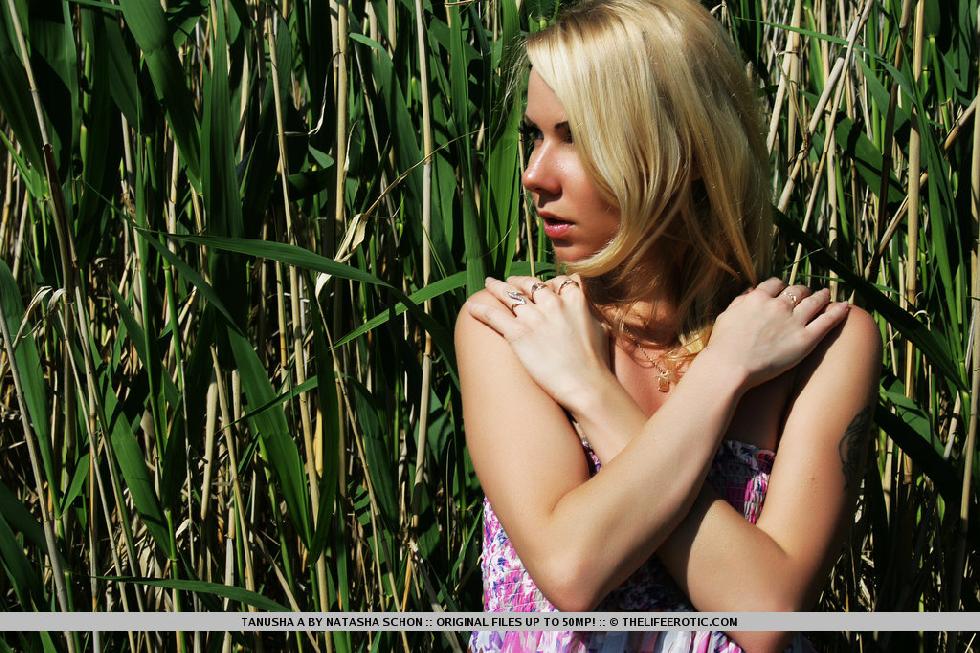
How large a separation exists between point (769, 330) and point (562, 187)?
0.24m

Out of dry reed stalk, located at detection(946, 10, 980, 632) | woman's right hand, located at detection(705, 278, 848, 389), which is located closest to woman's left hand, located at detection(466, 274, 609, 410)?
woman's right hand, located at detection(705, 278, 848, 389)

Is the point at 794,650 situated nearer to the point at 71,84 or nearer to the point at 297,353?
the point at 297,353

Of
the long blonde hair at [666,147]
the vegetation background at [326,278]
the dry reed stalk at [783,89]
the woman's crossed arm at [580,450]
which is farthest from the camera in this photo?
the dry reed stalk at [783,89]

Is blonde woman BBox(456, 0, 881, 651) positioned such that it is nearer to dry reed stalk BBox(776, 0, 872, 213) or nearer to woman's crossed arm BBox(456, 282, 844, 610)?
woman's crossed arm BBox(456, 282, 844, 610)

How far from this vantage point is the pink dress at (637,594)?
0.85 m

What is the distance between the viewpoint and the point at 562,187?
0.93 m

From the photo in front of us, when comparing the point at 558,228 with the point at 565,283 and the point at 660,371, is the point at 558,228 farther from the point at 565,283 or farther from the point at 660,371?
the point at 660,371

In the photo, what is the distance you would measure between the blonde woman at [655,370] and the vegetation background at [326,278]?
0.14 meters

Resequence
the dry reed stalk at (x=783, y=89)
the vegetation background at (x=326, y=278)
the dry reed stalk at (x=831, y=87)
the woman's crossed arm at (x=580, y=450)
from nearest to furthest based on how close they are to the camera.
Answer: the woman's crossed arm at (x=580, y=450) → the vegetation background at (x=326, y=278) → the dry reed stalk at (x=831, y=87) → the dry reed stalk at (x=783, y=89)

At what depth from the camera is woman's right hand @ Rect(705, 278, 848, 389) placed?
0.86 metres

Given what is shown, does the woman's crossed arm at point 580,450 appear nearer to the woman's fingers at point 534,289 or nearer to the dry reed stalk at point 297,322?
the woman's fingers at point 534,289

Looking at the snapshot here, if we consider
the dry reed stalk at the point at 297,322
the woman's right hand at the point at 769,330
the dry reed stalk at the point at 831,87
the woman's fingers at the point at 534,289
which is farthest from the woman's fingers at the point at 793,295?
the dry reed stalk at the point at 297,322

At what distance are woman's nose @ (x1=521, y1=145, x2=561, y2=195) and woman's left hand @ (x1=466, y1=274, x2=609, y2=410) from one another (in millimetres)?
95

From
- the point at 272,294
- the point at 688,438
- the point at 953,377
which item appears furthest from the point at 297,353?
the point at 953,377
